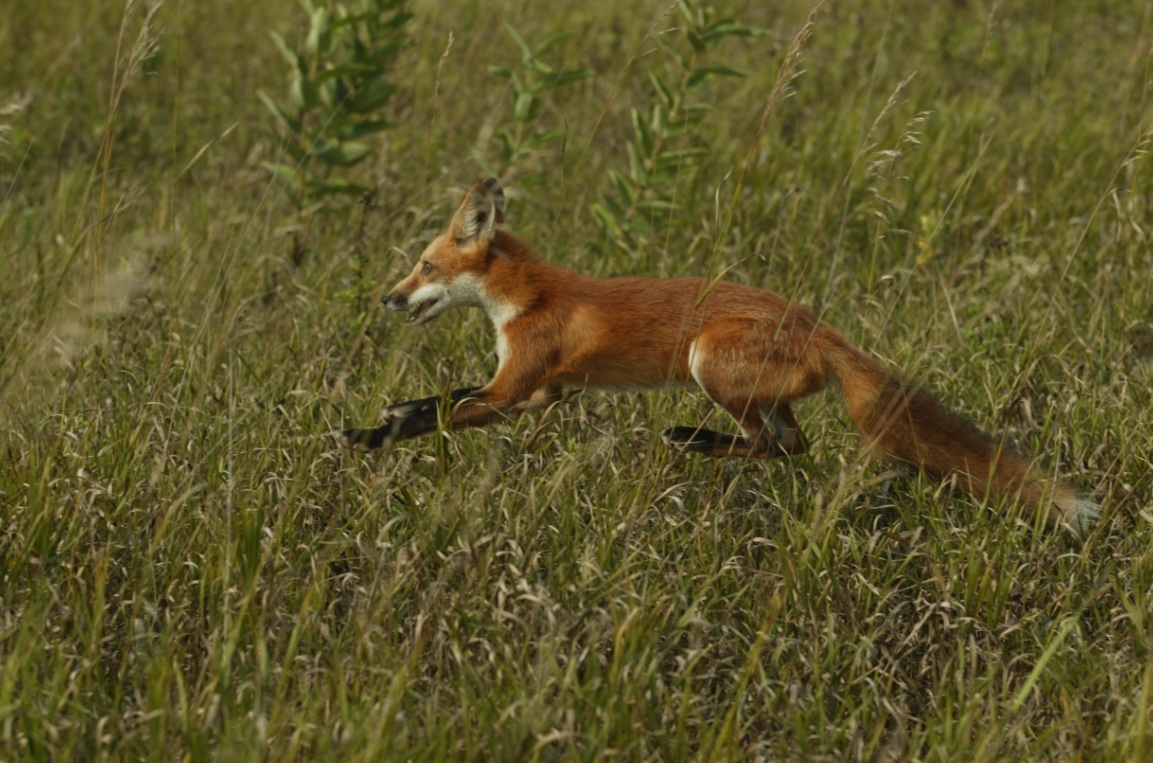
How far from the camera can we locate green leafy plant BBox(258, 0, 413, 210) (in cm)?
617

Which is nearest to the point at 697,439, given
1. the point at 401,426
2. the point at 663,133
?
the point at 401,426

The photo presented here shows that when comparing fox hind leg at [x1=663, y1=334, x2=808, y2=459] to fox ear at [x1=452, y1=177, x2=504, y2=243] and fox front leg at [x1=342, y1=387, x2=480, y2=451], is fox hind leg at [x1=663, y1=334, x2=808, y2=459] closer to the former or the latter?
fox front leg at [x1=342, y1=387, x2=480, y2=451]

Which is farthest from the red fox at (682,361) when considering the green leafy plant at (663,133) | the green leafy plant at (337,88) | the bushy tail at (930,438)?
the green leafy plant at (337,88)

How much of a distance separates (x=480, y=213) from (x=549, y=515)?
4.15 feet

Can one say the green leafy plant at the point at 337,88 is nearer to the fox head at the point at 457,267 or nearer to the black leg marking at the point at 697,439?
the fox head at the point at 457,267

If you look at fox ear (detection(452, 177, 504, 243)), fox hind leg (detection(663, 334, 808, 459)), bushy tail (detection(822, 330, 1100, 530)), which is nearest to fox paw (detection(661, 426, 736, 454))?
fox hind leg (detection(663, 334, 808, 459))

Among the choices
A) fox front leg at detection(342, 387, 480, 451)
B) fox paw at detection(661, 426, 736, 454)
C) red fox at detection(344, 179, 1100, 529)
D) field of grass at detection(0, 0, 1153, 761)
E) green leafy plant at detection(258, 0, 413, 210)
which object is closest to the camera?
field of grass at detection(0, 0, 1153, 761)

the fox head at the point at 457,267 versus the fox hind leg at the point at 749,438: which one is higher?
the fox head at the point at 457,267

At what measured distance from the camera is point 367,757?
2953 mm

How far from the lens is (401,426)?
4.25 metres

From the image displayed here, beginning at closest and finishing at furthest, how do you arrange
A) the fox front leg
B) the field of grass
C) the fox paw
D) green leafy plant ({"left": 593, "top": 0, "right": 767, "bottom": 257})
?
the field of grass → the fox front leg → the fox paw → green leafy plant ({"left": 593, "top": 0, "right": 767, "bottom": 257})

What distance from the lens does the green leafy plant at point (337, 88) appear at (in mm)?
6172

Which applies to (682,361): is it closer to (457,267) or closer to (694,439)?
(694,439)

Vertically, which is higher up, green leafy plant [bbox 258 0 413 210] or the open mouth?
green leafy plant [bbox 258 0 413 210]
